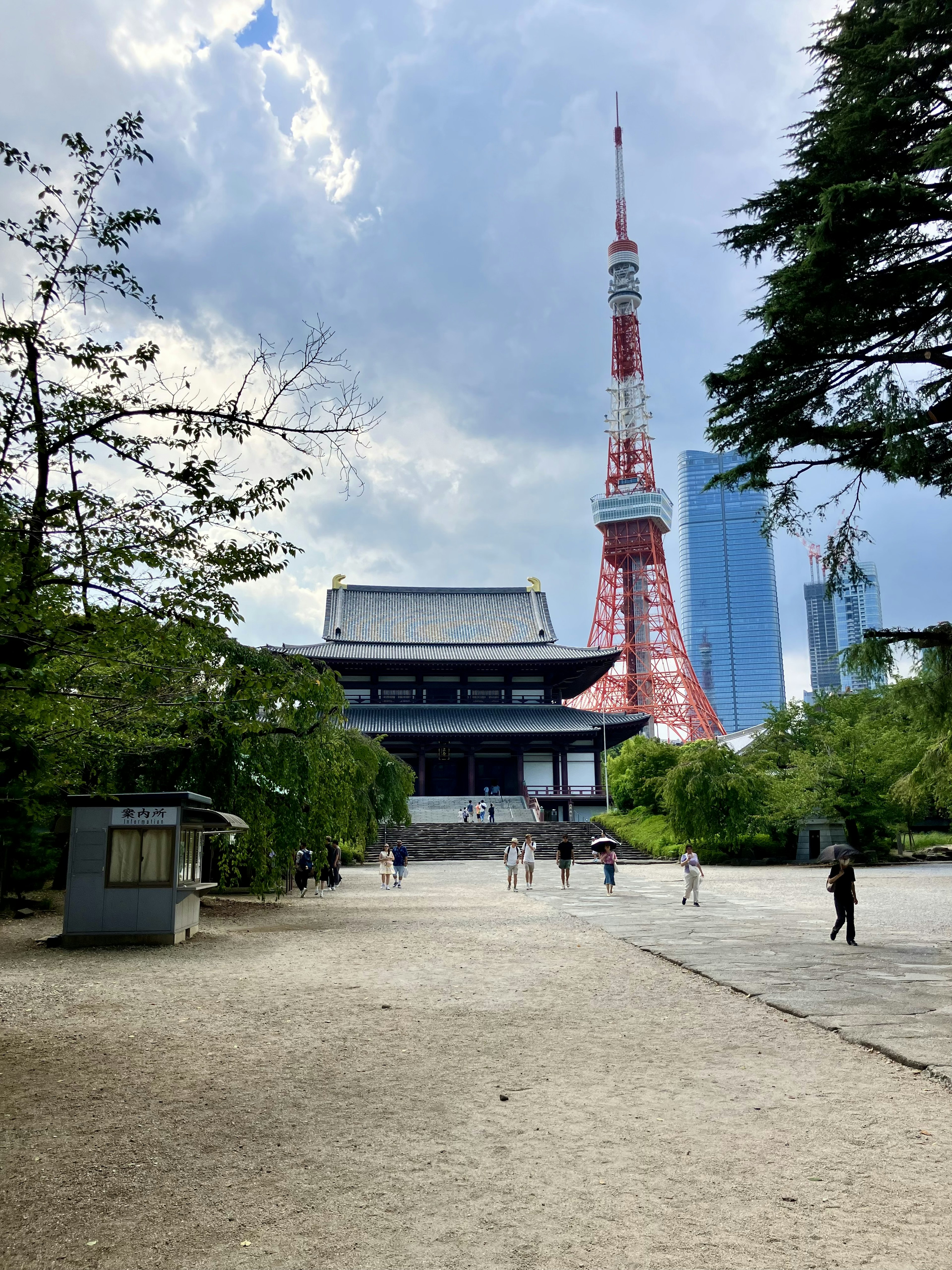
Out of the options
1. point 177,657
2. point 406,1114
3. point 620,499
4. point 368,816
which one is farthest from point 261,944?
point 620,499

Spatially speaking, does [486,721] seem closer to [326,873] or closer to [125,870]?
[326,873]

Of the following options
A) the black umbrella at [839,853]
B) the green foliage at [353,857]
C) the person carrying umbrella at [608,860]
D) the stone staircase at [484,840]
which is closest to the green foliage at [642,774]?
the stone staircase at [484,840]

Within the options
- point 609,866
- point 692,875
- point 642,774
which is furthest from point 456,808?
point 692,875

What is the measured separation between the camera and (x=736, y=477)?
8.60m

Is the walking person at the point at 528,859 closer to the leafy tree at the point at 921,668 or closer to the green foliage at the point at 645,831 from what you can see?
the green foliage at the point at 645,831

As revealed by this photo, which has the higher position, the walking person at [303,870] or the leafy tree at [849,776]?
the leafy tree at [849,776]

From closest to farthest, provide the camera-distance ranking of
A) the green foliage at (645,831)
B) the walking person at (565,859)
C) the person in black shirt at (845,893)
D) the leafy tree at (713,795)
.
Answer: the person in black shirt at (845,893), the walking person at (565,859), the leafy tree at (713,795), the green foliage at (645,831)

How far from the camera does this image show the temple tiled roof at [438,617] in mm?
53406

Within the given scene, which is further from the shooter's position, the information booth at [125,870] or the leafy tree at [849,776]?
the leafy tree at [849,776]

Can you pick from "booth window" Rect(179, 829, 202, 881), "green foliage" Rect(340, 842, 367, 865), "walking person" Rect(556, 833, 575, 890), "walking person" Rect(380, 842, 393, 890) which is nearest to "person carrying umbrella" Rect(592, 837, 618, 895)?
"walking person" Rect(556, 833, 575, 890)

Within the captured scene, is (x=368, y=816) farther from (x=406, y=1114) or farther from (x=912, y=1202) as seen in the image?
(x=912, y=1202)

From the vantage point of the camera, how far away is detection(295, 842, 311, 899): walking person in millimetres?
20375

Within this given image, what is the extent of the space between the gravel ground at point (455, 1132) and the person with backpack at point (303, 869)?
1148 centimetres

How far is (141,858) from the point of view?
11969mm
